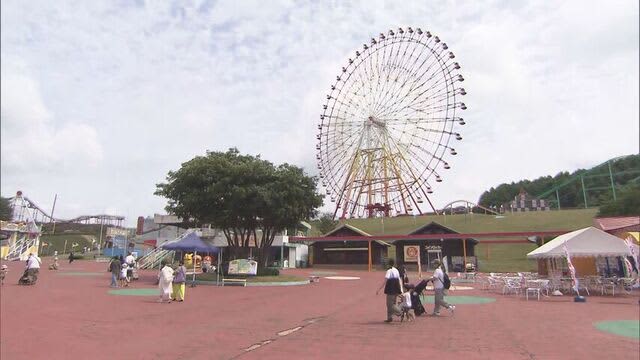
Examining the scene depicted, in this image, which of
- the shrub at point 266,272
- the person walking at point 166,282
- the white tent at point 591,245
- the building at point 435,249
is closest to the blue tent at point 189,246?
the shrub at point 266,272

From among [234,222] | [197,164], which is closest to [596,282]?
[234,222]

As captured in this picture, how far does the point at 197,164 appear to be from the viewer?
2858 centimetres

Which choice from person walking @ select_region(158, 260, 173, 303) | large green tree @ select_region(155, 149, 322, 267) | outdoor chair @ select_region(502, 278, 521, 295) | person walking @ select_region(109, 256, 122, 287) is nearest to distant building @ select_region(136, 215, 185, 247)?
large green tree @ select_region(155, 149, 322, 267)

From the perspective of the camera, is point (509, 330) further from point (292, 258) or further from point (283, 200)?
point (292, 258)

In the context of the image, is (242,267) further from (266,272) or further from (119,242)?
(119,242)

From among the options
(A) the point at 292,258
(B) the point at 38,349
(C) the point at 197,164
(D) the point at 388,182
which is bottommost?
(B) the point at 38,349

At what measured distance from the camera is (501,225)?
244 feet

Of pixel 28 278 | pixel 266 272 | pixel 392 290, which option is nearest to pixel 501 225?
pixel 266 272

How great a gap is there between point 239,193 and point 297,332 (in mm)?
16714

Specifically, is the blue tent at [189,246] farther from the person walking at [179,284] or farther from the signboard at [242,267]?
the person walking at [179,284]

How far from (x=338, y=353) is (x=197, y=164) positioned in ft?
72.3

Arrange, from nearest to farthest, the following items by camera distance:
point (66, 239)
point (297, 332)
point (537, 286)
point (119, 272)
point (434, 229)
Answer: point (297, 332), point (537, 286), point (119, 272), point (434, 229), point (66, 239)

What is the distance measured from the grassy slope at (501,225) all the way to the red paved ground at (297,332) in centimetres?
3508

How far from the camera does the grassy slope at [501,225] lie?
52.9 metres
